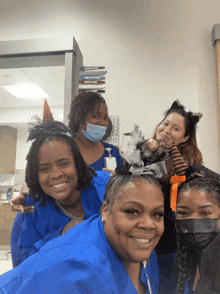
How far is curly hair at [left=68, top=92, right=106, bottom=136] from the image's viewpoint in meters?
0.99

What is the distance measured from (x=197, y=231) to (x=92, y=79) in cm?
77

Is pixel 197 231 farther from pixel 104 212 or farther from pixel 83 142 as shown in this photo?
pixel 83 142

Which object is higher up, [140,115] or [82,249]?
[140,115]

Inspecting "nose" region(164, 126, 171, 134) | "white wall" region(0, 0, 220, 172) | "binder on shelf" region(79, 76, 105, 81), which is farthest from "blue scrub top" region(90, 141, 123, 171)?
"binder on shelf" region(79, 76, 105, 81)

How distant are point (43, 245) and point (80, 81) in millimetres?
699

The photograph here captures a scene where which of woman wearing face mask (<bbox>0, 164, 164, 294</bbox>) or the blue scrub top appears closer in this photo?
woman wearing face mask (<bbox>0, 164, 164, 294</bbox>)

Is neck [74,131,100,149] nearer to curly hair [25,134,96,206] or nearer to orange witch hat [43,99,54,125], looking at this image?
curly hair [25,134,96,206]

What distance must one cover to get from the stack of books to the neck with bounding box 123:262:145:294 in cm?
70

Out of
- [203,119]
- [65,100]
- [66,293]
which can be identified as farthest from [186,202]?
[65,100]

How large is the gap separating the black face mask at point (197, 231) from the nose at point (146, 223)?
18 centimetres

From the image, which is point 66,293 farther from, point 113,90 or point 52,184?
point 113,90

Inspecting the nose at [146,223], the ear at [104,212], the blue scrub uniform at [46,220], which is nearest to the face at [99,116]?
the blue scrub uniform at [46,220]

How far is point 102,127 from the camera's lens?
1.01 metres

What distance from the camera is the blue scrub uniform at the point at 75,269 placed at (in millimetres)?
643
